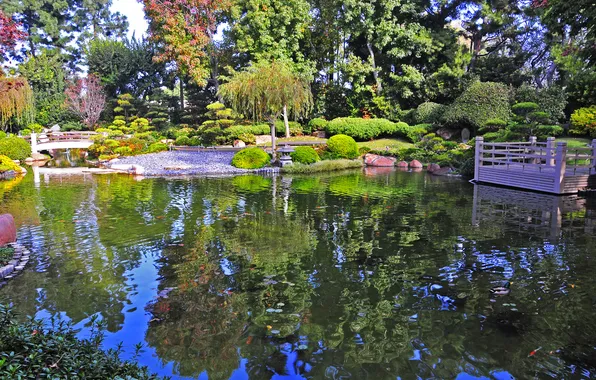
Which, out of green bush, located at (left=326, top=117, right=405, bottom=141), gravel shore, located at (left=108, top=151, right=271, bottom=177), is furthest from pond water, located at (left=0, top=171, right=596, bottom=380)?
green bush, located at (left=326, top=117, right=405, bottom=141)

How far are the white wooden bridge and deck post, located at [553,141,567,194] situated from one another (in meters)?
24.8

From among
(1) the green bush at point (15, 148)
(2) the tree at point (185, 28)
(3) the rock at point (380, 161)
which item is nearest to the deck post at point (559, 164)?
(3) the rock at point (380, 161)

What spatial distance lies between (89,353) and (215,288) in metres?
2.82

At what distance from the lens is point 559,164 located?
42.7ft

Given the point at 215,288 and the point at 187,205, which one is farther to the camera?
the point at 187,205

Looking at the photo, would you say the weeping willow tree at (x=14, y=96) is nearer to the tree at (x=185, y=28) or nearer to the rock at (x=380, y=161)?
the tree at (x=185, y=28)

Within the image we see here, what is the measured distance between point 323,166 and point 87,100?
72.8ft

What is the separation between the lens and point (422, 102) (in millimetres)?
30906

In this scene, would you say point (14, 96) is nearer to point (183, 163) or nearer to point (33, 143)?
point (33, 143)

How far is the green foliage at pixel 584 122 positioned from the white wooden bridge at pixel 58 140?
26971 mm

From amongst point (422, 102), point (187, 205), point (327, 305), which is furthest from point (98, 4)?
point (327, 305)

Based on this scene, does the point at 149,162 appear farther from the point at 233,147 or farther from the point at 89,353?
the point at 89,353

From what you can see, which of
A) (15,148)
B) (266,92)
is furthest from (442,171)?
(15,148)

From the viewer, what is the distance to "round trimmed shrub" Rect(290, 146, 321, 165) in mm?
20828
